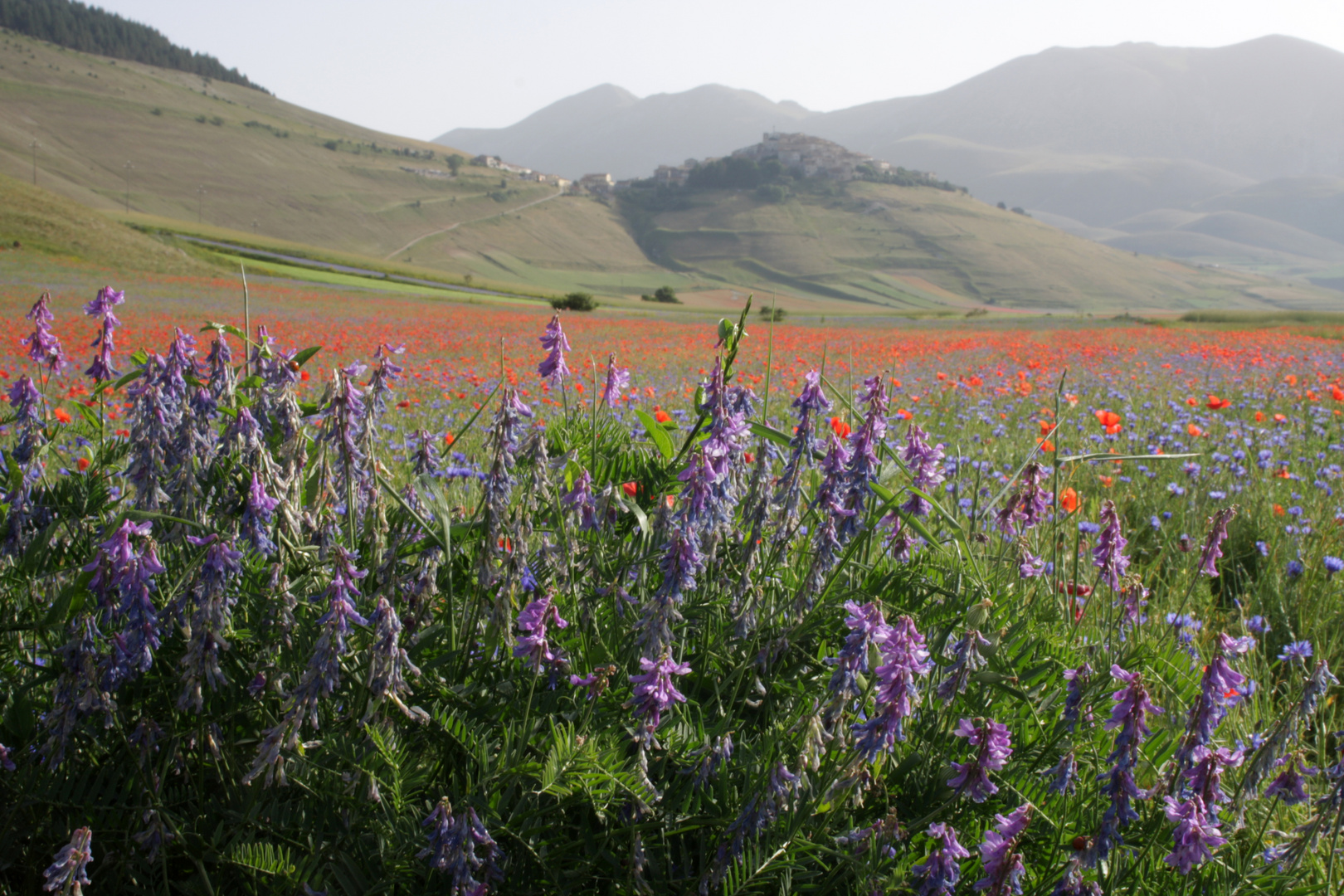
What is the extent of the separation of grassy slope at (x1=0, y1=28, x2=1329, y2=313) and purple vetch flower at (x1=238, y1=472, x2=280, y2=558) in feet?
257

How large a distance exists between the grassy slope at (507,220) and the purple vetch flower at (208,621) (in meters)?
78.4

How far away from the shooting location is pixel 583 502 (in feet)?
5.31

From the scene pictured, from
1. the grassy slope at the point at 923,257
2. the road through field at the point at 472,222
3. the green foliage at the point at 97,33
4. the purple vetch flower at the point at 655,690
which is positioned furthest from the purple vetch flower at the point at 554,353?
the green foliage at the point at 97,33

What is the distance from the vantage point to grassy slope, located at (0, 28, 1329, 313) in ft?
328

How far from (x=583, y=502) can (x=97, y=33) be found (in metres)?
210

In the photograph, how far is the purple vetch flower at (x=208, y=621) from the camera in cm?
127

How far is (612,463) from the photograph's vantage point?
2.28m

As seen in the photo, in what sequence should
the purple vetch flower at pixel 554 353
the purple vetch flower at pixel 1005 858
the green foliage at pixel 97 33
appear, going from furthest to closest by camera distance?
the green foliage at pixel 97 33 < the purple vetch flower at pixel 554 353 < the purple vetch flower at pixel 1005 858

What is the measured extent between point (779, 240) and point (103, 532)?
137378 mm

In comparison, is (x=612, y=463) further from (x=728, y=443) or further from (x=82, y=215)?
(x=82, y=215)

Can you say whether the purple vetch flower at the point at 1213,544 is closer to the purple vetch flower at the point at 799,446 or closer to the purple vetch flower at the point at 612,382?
the purple vetch flower at the point at 799,446

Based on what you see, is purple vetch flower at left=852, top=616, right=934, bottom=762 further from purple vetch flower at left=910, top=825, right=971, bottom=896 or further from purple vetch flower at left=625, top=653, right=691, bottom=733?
purple vetch flower at left=625, top=653, right=691, bottom=733

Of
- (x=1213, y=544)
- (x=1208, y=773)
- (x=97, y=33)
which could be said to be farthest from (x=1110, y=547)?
(x=97, y=33)

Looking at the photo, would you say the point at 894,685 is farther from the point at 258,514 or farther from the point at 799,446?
the point at 258,514
